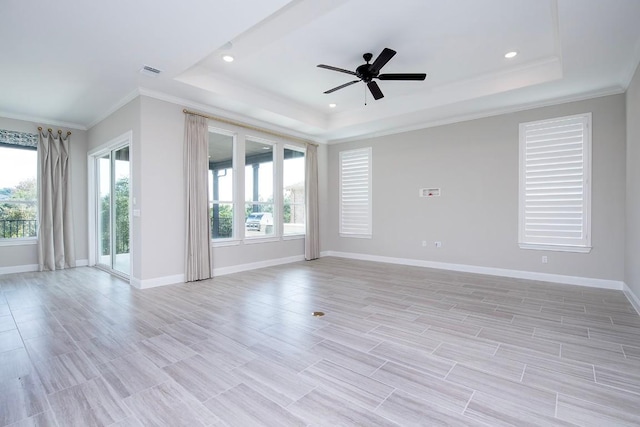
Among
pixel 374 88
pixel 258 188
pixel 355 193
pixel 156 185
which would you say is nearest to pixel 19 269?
pixel 156 185

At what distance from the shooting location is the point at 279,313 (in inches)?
138

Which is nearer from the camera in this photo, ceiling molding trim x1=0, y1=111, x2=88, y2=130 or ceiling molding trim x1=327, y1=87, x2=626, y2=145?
ceiling molding trim x1=327, y1=87, x2=626, y2=145

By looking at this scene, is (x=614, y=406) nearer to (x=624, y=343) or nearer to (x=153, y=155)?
(x=624, y=343)

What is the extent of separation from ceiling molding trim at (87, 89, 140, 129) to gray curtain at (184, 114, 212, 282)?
755 millimetres

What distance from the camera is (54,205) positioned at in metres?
5.99

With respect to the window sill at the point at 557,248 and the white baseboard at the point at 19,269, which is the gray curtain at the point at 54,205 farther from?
the window sill at the point at 557,248

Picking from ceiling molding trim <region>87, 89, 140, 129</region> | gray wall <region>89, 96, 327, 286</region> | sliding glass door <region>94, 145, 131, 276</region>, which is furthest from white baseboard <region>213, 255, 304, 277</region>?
ceiling molding trim <region>87, 89, 140, 129</region>

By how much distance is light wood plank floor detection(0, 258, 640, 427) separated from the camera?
5.90ft

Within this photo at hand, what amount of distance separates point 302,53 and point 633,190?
14.9 feet

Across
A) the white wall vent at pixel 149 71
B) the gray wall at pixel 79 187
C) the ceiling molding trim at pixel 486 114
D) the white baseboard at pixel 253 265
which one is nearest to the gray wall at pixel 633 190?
the ceiling molding trim at pixel 486 114

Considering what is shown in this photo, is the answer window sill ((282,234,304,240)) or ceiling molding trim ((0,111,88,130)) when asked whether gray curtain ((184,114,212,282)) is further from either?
ceiling molding trim ((0,111,88,130))

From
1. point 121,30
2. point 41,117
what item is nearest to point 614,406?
point 121,30

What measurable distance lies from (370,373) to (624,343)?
2.36m

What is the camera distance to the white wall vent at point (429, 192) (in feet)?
20.1
